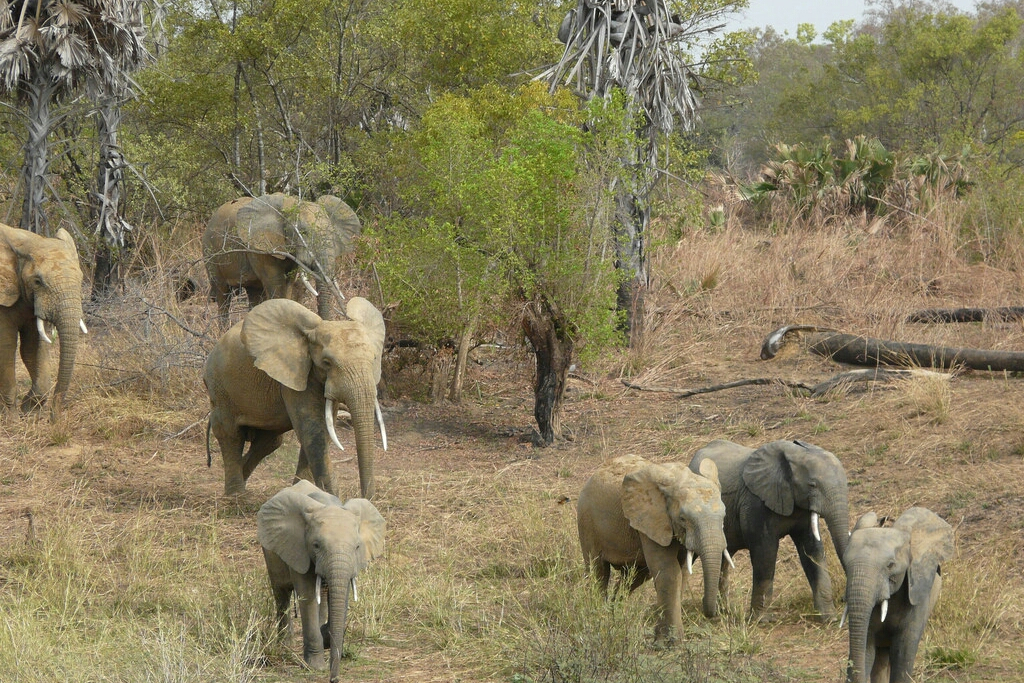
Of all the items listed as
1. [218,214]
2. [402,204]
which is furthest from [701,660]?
[402,204]

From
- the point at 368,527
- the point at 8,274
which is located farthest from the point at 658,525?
the point at 8,274

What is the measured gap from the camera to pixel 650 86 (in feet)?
49.2

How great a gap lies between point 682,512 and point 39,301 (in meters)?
7.10

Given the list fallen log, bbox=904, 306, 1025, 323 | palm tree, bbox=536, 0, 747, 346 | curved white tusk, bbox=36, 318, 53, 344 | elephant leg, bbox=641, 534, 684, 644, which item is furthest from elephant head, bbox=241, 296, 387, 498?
fallen log, bbox=904, 306, 1025, 323

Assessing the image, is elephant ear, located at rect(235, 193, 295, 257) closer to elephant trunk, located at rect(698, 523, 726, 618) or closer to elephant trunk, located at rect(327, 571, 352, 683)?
elephant trunk, located at rect(327, 571, 352, 683)

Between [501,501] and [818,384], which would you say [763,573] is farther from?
[818,384]

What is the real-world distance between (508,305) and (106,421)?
3.75 meters

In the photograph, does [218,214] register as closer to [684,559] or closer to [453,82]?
[453,82]

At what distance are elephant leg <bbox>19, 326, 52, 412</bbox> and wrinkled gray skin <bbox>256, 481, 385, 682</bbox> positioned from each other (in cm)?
600

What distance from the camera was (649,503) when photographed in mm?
6176

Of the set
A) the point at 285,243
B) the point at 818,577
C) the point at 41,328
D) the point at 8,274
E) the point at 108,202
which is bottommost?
Result: the point at 818,577

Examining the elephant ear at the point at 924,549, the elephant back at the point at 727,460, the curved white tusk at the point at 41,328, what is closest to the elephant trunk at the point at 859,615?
the elephant ear at the point at 924,549

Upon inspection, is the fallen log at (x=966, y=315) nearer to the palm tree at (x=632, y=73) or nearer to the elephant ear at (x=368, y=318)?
the palm tree at (x=632, y=73)

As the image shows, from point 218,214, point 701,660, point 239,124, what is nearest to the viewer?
point 701,660
